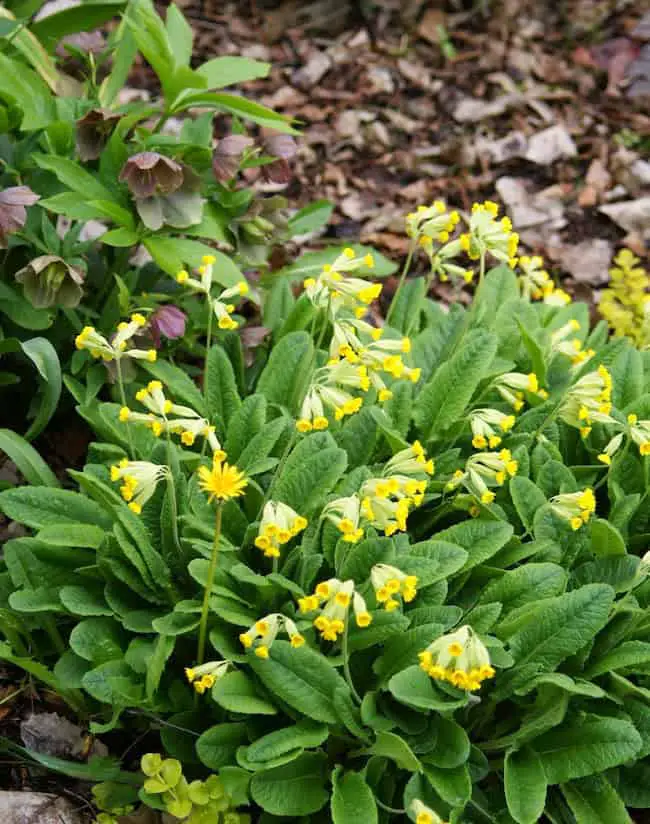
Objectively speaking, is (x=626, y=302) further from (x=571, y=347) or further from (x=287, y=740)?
(x=287, y=740)

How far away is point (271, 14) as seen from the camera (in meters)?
5.52

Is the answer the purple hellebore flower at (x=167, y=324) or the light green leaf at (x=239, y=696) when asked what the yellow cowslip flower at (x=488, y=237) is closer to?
the purple hellebore flower at (x=167, y=324)

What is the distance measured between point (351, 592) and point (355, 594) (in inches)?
1.6

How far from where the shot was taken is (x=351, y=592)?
203cm

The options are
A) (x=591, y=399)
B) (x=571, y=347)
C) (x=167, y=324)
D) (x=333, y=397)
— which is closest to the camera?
(x=333, y=397)

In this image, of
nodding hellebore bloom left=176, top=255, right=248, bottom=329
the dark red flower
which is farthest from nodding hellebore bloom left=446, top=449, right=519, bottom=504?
the dark red flower

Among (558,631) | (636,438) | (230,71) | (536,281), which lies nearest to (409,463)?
(558,631)

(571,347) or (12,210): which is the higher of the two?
(12,210)

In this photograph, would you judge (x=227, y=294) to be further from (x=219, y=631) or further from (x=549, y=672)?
(x=549, y=672)

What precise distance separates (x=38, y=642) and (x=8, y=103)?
1.57 m

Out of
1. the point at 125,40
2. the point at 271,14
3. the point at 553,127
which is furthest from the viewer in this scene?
the point at 271,14

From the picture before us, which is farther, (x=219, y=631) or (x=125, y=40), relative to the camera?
(x=125, y=40)

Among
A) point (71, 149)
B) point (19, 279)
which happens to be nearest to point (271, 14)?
point (71, 149)

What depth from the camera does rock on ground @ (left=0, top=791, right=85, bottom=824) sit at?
92.4 inches
